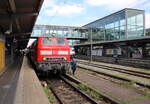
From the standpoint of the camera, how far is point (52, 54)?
37.2 feet

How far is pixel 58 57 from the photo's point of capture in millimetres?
11391

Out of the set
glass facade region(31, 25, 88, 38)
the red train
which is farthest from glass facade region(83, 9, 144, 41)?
the red train

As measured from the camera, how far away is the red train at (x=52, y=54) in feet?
36.0

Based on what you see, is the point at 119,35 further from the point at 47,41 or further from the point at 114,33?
the point at 47,41

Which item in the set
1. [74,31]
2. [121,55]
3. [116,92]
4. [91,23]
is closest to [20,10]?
[116,92]

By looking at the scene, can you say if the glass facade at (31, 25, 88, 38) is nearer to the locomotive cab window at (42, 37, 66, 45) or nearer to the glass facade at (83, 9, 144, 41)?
the glass facade at (83, 9, 144, 41)

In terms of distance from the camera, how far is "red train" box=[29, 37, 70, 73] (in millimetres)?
10971

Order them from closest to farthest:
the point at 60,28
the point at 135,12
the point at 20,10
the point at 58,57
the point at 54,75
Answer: the point at 20,10 < the point at 58,57 < the point at 54,75 < the point at 135,12 < the point at 60,28

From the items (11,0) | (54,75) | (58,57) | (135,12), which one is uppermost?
(135,12)

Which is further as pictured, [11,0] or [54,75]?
[54,75]

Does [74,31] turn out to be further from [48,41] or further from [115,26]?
[48,41]

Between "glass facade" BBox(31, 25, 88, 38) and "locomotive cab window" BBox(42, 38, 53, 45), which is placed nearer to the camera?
"locomotive cab window" BBox(42, 38, 53, 45)

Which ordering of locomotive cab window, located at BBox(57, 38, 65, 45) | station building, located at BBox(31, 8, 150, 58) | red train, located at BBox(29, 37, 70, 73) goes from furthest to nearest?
1. station building, located at BBox(31, 8, 150, 58)
2. locomotive cab window, located at BBox(57, 38, 65, 45)
3. red train, located at BBox(29, 37, 70, 73)

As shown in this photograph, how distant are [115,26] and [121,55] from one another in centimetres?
1703
